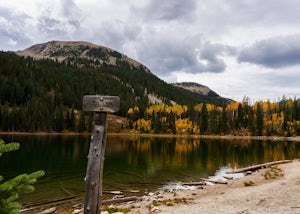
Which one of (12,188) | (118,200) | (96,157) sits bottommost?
(118,200)

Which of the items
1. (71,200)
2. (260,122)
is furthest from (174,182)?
(260,122)

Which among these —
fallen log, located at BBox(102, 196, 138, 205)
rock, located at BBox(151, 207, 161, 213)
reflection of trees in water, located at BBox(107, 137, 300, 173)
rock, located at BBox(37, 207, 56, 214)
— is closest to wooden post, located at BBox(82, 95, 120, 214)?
rock, located at BBox(151, 207, 161, 213)

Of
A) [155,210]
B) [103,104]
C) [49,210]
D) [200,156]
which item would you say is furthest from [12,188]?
[200,156]

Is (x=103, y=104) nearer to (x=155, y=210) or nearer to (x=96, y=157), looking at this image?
(x=96, y=157)

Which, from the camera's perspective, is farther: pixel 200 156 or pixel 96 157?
Result: pixel 200 156

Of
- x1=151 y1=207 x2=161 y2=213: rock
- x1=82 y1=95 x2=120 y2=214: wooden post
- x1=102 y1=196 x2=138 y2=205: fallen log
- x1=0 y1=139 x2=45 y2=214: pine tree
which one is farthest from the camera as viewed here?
x1=102 y1=196 x2=138 y2=205: fallen log

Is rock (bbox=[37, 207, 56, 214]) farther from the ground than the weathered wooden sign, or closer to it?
closer to it

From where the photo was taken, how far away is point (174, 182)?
128ft

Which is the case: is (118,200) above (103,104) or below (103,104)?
below

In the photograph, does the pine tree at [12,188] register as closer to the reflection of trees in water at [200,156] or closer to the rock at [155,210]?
the rock at [155,210]

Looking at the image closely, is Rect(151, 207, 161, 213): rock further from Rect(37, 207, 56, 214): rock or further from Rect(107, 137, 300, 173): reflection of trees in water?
→ Rect(107, 137, 300, 173): reflection of trees in water

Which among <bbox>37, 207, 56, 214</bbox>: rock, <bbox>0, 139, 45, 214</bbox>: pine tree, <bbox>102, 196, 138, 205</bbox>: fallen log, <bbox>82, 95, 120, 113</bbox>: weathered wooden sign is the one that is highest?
<bbox>82, 95, 120, 113</bbox>: weathered wooden sign

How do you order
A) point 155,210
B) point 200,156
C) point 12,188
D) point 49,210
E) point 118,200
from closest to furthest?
point 12,188 → point 155,210 → point 49,210 → point 118,200 → point 200,156

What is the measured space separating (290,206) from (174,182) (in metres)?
21.6
